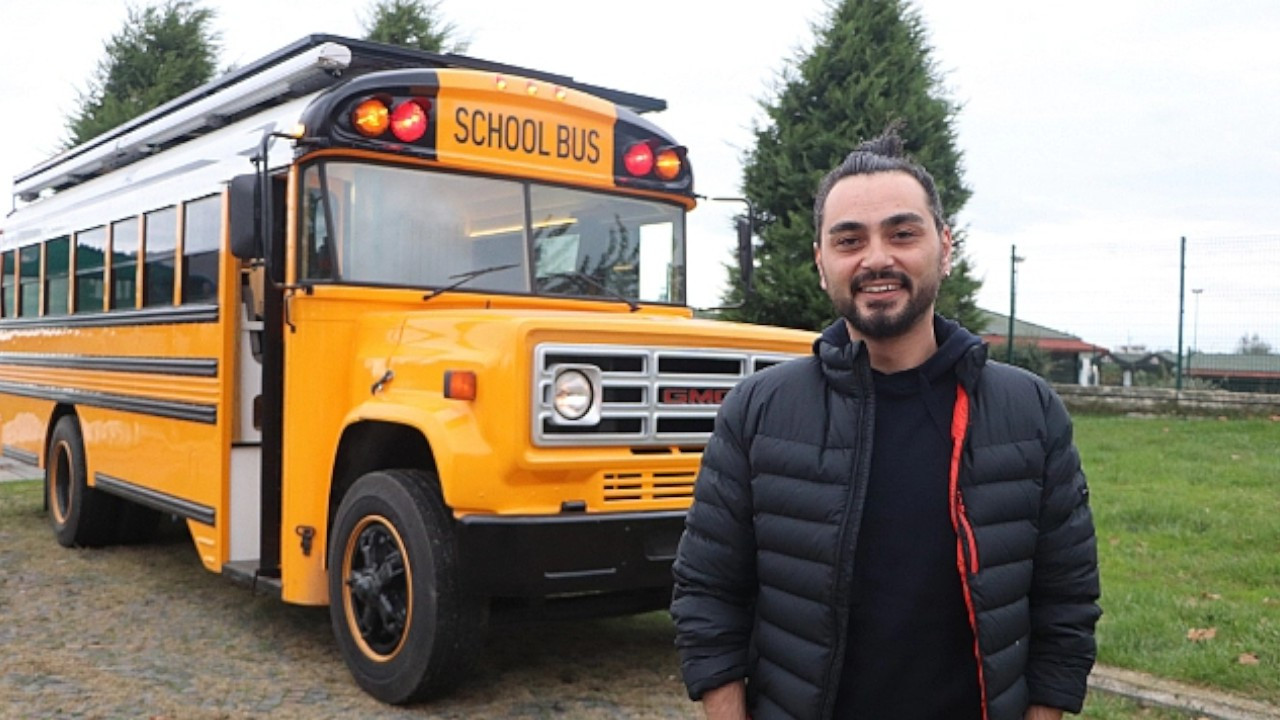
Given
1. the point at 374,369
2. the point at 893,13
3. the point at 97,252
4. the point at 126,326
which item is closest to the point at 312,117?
the point at 374,369

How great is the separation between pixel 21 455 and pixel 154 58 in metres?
14.2

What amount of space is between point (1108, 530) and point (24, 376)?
25.8 feet

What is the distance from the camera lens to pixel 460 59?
6289 mm

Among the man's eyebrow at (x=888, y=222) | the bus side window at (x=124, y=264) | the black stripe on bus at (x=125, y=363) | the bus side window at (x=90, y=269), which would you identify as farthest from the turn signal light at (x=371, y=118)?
the man's eyebrow at (x=888, y=222)

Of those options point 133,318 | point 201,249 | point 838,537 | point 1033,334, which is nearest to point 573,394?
→ point 838,537

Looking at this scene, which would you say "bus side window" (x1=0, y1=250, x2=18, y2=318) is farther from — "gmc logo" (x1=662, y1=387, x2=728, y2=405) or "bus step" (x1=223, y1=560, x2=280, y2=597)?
"gmc logo" (x1=662, y1=387, x2=728, y2=405)

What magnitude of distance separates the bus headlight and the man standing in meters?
2.35

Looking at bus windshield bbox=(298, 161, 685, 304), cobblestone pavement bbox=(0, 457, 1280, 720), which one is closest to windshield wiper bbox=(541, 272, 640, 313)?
bus windshield bbox=(298, 161, 685, 304)

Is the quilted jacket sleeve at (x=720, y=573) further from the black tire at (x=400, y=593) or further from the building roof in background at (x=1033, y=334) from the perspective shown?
the building roof in background at (x=1033, y=334)

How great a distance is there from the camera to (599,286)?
5.87m

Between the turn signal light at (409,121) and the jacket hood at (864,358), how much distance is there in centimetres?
356

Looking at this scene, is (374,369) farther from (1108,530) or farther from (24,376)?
(24,376)

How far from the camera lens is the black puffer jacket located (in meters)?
2.08

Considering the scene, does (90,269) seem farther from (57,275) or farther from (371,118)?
(371,118)
